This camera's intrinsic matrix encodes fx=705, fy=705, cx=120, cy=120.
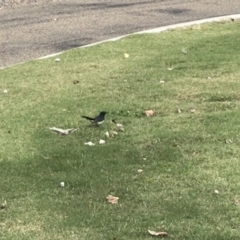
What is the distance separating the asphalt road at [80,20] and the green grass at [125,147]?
1.14m

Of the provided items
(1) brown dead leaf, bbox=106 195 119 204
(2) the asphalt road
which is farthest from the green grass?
(2) the asphalt road

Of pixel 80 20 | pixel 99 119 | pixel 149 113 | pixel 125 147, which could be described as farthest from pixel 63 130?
pixel 80 20

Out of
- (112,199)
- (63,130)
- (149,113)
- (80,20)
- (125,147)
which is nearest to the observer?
(112,199)

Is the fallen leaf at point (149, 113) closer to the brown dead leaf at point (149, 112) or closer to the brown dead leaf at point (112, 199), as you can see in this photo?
the brown dead leaf at point (149, 112)

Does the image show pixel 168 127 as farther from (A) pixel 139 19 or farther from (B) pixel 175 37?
(A) pixel 139 19

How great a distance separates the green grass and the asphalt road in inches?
44.7

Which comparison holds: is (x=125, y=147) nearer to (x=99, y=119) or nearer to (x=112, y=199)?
(x=99, y=119)

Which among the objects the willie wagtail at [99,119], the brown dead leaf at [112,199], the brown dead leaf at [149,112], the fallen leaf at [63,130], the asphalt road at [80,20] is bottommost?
the asphalt road at [80,20]

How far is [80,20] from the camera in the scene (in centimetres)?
1182

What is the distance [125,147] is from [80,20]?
6508 millimetres

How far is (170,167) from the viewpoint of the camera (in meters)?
5.17

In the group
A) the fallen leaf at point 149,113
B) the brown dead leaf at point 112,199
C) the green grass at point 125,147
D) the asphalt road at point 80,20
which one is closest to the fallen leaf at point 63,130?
the green grass at point 125,147

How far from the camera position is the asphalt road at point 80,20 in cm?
994

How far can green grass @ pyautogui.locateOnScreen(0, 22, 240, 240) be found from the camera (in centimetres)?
437
